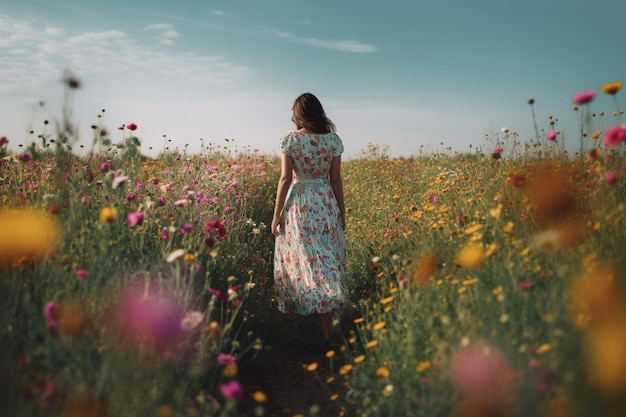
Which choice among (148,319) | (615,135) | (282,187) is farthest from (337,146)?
(148,319)

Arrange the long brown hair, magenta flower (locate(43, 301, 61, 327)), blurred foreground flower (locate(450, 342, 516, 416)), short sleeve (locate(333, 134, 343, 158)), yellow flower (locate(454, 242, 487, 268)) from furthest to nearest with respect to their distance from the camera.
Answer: short sleeve (locate(333, 134, 343, 158)) → the long brown hair → yellow flower (locate(454, 242, 487, 268)) → magenta flower (locate(43, 301, 61, 327)) → blurred foreground flower (locate(450, 342, 516, 416))

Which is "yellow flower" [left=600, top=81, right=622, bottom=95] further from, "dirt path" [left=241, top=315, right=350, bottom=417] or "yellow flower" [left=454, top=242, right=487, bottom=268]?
"dirt path" [left=241, top=315, right=350, bottom=417]

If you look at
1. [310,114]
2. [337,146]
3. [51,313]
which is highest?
[310,114]

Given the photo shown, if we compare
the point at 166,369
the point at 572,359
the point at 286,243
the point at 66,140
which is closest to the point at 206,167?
the point at 286,243

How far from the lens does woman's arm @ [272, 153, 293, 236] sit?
5051 mm

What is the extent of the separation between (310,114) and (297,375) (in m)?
2.33

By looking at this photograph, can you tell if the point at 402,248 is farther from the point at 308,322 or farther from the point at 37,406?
the point at 37,406

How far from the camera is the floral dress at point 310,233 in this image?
5.00 m

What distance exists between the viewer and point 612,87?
10.9 feet

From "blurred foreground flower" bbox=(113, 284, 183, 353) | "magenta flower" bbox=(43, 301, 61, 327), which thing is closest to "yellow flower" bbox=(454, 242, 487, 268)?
"blurred foreground flower" bbox=(113, 284, 183, 353)

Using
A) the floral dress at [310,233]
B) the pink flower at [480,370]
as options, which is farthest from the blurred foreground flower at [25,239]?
the pink flower at [480,370]

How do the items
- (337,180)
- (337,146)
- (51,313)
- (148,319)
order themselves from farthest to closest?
(337,180), (337,146), (148,319), (51,313)

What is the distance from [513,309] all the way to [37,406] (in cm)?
226

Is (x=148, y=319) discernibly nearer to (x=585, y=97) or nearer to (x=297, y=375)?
(x=297, y=375)
